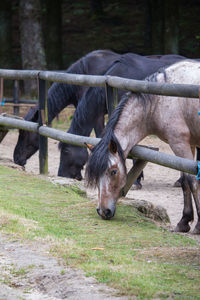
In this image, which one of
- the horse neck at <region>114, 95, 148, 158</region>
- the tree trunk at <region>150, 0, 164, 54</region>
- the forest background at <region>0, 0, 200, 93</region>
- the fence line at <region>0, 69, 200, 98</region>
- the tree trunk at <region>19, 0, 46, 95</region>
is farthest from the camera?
the tree trunk at <region>150, 0, 164, 54</region>

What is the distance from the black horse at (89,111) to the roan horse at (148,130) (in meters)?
2.16

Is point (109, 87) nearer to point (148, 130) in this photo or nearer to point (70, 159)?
point (148, 130)

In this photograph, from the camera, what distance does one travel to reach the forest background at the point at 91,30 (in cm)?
1636

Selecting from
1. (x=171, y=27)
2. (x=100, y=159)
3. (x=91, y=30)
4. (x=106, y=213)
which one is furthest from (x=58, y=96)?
(x=91, y=30)

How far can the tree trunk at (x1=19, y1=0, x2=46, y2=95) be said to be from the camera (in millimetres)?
16250

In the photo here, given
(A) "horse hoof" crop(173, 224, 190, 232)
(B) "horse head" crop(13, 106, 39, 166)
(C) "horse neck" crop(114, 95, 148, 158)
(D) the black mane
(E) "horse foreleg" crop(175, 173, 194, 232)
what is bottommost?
(B) "horse head" crop(13, 106, 39, 166)

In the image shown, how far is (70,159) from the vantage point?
721 cm

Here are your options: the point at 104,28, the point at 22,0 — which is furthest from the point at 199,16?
the point at 22,0

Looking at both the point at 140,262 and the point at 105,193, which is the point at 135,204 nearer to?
the point at 105,193

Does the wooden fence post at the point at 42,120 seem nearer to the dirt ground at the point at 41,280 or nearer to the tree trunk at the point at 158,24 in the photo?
the dirt ground at the point at 41,280

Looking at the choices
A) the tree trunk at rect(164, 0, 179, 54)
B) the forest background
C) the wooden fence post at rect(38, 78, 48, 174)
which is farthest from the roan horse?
the tree trunk at rect(164, 0, 179, 54)

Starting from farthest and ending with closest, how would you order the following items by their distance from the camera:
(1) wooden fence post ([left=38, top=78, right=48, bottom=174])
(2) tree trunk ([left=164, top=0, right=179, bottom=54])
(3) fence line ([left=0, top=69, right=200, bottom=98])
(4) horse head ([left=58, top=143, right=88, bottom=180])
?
(2) tree trunk ([left=164, top=0, right=179, bottom=54]) < (4) horse head ([left=58, top=143, right=88, bottom=180]) < (1) wooden fence post ([left=38, top=78, right=48, bottom=174]) < (3) fence line ([left=0, top=69, right=200, bottom=98])

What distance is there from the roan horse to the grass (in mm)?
313

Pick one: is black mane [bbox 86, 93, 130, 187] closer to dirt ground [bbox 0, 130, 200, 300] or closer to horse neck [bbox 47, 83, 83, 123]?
dirt ground [bbox 0, 130, 200, 300]
